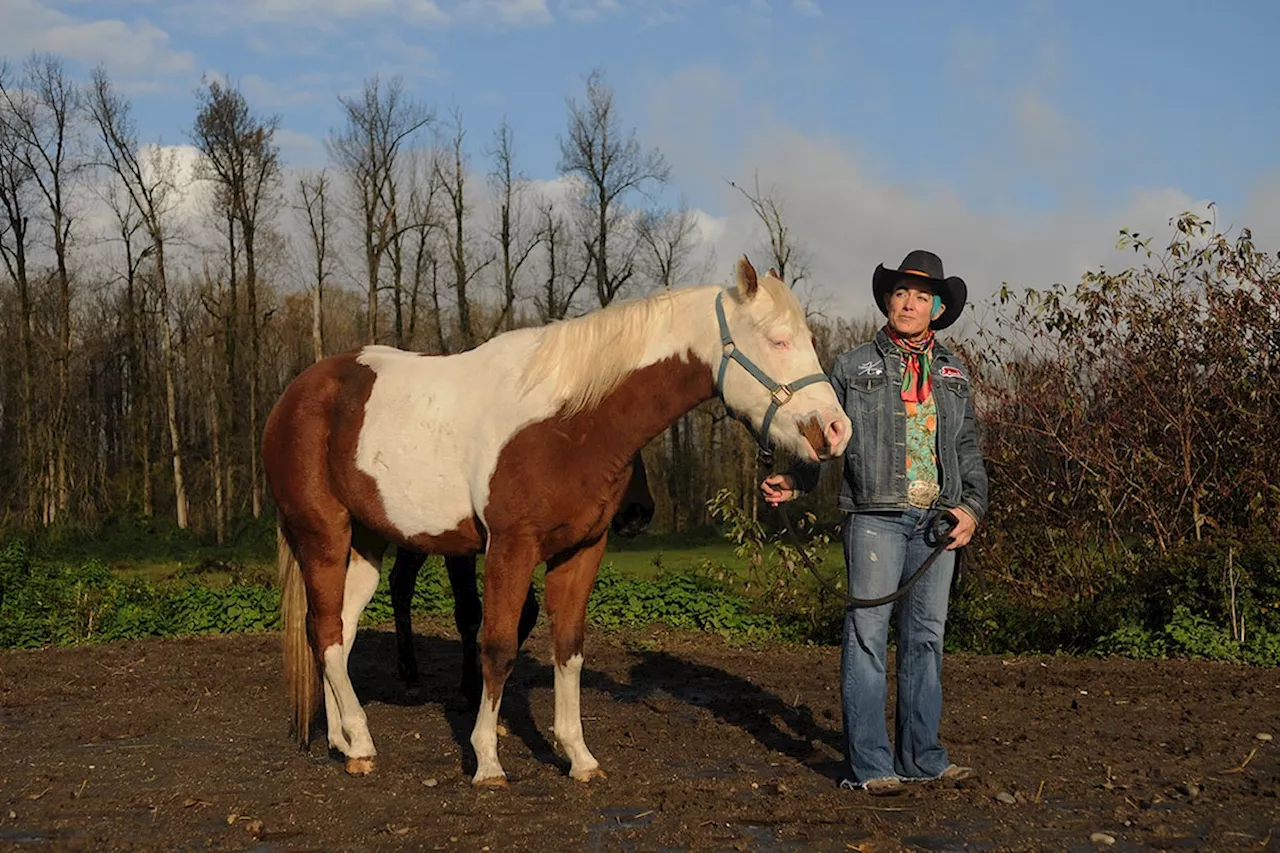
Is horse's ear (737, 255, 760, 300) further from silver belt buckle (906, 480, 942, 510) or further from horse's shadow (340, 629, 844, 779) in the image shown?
horse's shadow (340, 629, 844, 779)

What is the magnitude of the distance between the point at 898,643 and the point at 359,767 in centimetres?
245

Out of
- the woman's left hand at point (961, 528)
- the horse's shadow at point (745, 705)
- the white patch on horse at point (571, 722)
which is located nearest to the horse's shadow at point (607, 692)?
the horse's shadow at point (745, 705)

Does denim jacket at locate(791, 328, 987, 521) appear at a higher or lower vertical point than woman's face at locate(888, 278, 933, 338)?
lower

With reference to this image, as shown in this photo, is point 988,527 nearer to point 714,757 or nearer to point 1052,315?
point 1052,315

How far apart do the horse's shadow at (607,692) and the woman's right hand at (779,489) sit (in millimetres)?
1270

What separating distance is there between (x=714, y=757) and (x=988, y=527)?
4.38 meters

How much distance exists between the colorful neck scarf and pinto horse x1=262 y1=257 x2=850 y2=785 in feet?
1.40

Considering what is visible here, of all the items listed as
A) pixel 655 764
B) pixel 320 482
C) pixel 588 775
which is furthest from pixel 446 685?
pixel 588 775

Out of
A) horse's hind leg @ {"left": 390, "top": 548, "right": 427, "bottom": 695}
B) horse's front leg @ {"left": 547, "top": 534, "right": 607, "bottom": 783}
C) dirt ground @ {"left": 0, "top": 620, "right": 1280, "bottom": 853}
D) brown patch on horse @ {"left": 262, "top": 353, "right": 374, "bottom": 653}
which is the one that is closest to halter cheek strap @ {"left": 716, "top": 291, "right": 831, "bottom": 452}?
horse's front leg @ {"left": 547, "top": 534, "right": 607, "bottom": 783}

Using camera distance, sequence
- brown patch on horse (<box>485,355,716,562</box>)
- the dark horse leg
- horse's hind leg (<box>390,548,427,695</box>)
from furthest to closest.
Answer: horse's hind leg (<box>390,548,427,695</box>) → the dark horse leg → brown patch on horse (<box>485,355,716,562</box>)

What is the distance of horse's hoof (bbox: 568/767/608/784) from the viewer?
4656 mm

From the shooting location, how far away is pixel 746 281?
432 centimetres

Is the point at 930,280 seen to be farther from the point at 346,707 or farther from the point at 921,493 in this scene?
the point at 346,707

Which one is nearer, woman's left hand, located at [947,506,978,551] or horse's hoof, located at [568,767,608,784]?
woman's left hand, located at [947,506,978,551]
